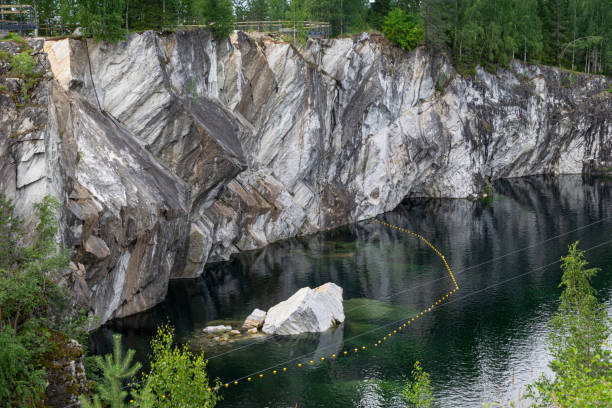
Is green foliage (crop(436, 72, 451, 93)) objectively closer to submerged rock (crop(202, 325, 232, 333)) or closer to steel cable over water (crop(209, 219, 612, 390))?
steel cable over water (crop(209, 219, 612, 390))

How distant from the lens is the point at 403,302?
174 ft

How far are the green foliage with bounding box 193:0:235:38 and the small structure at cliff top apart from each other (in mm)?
27724

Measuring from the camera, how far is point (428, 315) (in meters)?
49.7

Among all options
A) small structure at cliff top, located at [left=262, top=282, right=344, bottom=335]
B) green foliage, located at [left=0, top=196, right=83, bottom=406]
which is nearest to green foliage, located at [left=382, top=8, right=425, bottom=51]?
small structure at cliff top, located at [left=262, top=282, right=344, bottom=335]

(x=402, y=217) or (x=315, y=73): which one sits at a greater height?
(x=315, y=73)

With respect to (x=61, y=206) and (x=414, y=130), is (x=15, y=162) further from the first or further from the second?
(x=414, y=130)

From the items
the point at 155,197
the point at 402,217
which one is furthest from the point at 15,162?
the point at 402,217

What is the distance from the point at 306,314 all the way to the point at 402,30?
53902 mm

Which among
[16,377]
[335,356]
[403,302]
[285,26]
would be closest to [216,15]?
[285,26]

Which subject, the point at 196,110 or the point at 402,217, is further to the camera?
the point at 402,217

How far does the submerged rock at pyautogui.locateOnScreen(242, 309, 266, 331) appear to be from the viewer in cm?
4762

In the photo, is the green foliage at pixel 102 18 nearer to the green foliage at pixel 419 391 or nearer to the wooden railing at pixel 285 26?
the wooden railing at pixel 285 26

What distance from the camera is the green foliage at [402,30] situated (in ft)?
289

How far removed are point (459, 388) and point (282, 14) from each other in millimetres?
67746
